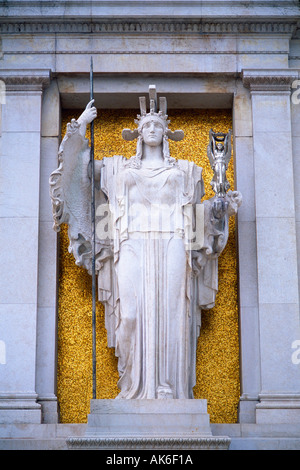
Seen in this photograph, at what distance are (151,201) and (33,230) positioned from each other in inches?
72.3

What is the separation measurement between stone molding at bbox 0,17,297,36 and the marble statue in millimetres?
1399

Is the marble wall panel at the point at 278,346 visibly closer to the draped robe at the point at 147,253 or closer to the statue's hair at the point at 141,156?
the draped robe at the point at 147,253

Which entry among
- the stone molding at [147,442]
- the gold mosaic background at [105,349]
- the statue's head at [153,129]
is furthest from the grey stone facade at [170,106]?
the stone molding at [147,442]

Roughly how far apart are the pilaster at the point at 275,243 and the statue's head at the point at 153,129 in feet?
4.56

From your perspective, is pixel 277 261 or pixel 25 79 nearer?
pixel 277 261

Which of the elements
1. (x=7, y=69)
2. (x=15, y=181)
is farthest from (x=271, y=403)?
(x=7, y=69)

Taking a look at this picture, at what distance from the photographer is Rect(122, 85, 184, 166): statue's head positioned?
18.8 m

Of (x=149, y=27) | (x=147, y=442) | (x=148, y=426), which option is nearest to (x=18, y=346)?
(x=148, y=426)

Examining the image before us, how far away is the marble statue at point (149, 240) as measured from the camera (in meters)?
18.0

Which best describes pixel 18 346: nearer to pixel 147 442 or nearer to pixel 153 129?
pixel 147 442

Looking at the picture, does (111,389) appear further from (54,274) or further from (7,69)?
(7,69)

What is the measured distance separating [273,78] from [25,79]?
3.75 meters

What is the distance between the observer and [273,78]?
19.6m

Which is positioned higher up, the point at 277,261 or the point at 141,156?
the point at 141,156
